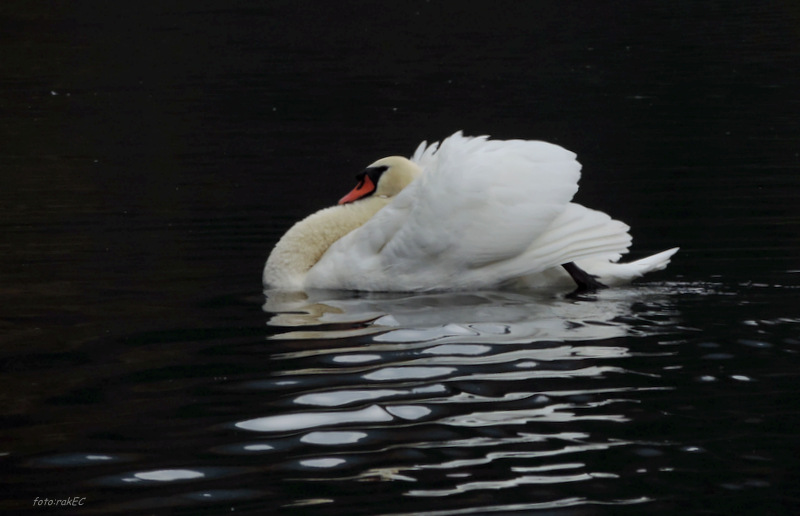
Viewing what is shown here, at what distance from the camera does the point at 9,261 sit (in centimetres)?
979

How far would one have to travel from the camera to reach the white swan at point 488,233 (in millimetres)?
8055

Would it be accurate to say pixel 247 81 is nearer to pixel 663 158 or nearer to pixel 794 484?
pixel 663 158

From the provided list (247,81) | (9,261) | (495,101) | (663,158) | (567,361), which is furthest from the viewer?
(247,81)

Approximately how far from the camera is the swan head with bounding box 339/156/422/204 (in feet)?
30.1

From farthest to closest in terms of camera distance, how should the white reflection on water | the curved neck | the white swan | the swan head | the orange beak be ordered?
the orange beak
the swan head
the curved neck
the white swan
the white reflection on water

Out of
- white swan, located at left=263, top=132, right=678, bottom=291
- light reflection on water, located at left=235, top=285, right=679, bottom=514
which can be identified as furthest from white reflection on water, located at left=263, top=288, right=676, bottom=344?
white swan, located at left=263, top=132, right=678, bottom=291

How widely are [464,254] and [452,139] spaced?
0.77 meters

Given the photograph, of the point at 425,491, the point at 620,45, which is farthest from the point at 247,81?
the point at 425,491

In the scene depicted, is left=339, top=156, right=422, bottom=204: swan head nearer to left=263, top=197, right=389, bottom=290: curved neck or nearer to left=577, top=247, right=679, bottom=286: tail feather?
left=263, top=197, right=389, bottom=290: curved neck

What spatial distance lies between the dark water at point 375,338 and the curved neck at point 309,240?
0.76ft

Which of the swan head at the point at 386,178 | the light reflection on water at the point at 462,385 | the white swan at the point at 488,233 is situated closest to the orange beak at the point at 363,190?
the swan head at the point at 386,178

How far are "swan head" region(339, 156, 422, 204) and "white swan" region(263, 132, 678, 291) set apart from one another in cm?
71

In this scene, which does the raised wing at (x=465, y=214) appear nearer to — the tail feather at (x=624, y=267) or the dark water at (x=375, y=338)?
the dark water at (x=375, y=338)

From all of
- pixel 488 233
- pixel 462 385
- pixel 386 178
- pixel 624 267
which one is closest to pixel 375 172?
pixel 386 178
